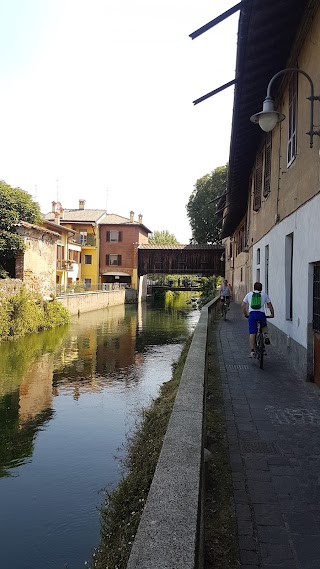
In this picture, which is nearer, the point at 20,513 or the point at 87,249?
the point at 20,513

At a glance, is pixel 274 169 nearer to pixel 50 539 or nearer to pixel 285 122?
pixel 285 122

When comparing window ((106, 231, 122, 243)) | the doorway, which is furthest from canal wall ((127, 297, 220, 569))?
window ((106, 231, 122, 243))

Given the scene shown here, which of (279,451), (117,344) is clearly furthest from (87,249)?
(279,451)

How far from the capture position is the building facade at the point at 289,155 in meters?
6.00

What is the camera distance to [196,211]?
45656 mm

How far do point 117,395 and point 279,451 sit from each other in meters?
6.79

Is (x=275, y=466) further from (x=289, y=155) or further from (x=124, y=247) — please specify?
(x=124, y=247)

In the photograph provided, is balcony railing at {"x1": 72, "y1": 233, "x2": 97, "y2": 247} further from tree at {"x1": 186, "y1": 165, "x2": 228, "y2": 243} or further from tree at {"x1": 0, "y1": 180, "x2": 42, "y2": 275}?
tree at {"x1": 0, "y1": 180, "x2": 42, "y2": 275}

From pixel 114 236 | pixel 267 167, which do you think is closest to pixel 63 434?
pixel 267 167

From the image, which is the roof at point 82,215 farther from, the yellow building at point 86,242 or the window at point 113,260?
the window at point 113,260

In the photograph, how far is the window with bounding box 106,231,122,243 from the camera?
45.8 metres

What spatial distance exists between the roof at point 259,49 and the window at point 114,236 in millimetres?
35149

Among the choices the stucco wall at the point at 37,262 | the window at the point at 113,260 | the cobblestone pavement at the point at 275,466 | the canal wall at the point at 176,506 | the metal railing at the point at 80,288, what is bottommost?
the cobblestone pavement at the point at 275,466

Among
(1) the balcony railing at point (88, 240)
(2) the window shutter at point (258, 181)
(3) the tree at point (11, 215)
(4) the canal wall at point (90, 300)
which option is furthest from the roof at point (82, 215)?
(2) the window shutter at point (258, 181)
